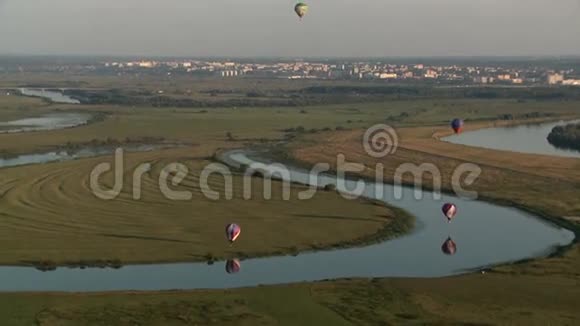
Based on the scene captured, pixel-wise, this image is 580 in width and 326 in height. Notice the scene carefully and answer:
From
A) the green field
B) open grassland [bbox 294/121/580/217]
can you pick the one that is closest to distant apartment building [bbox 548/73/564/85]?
open grassland [bbox 294/121/580/217]

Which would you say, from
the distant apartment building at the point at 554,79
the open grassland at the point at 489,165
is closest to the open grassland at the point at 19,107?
the open grassland at the point at 489,165

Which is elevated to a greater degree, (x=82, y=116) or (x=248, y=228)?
(x=82, y=116)

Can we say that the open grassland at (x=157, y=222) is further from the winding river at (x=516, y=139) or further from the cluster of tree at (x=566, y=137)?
the cluster of tree at (x=566, y=137)

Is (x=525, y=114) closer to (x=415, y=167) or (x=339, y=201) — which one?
(x=415, y=167)

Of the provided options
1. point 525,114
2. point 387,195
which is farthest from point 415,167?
point 525,114

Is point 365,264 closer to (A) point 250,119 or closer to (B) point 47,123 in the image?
(A) point 250,119

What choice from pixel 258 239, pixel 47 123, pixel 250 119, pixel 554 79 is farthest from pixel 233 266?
pixel 554 79
